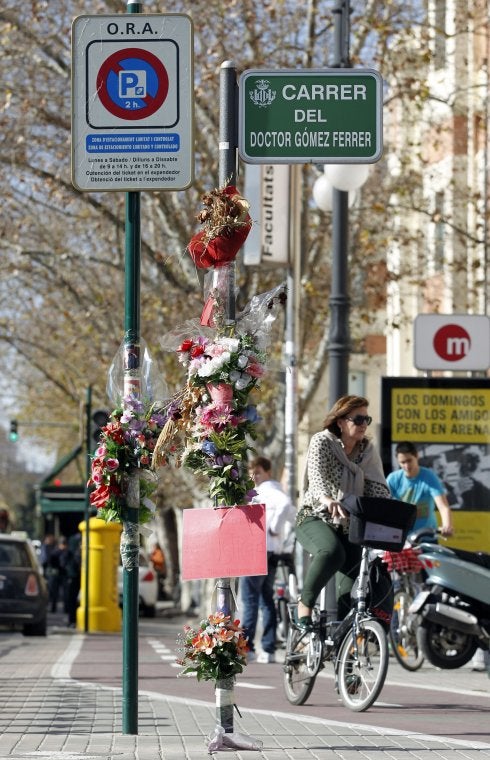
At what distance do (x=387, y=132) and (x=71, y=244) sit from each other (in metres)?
7.37

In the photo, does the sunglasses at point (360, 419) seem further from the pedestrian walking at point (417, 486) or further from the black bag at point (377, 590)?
the pedestrian walking at point (417, 486)

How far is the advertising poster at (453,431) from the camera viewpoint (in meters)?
17.1

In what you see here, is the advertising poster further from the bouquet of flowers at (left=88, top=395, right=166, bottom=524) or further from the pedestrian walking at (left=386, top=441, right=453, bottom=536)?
the bouquet of flowers at (left=88, top=395, right=166, bottom=524)

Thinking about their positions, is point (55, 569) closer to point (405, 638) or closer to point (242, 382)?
point (405, 638)

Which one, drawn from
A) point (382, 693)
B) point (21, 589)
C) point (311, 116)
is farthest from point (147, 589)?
point (311, 116)

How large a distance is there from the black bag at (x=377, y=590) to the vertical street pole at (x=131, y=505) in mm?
2398

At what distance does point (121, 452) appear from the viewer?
923 cm

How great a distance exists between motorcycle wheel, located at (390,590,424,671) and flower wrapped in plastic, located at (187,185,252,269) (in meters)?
6.48

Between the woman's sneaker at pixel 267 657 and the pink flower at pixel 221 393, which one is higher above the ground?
the pink flower at pixel 221 393

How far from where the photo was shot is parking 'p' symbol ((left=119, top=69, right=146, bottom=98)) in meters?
9.19

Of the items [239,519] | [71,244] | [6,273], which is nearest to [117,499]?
[239,519]

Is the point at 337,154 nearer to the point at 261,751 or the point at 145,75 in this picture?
the point at 145,75

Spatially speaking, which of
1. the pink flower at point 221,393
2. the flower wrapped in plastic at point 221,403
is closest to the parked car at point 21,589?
the flower wrapped in plastic at point 221,403

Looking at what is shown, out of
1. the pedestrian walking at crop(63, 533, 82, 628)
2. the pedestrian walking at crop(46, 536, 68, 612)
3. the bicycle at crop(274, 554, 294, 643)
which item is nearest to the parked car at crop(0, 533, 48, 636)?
the pedestrian walking at crop(63, 533, 82, 628)
